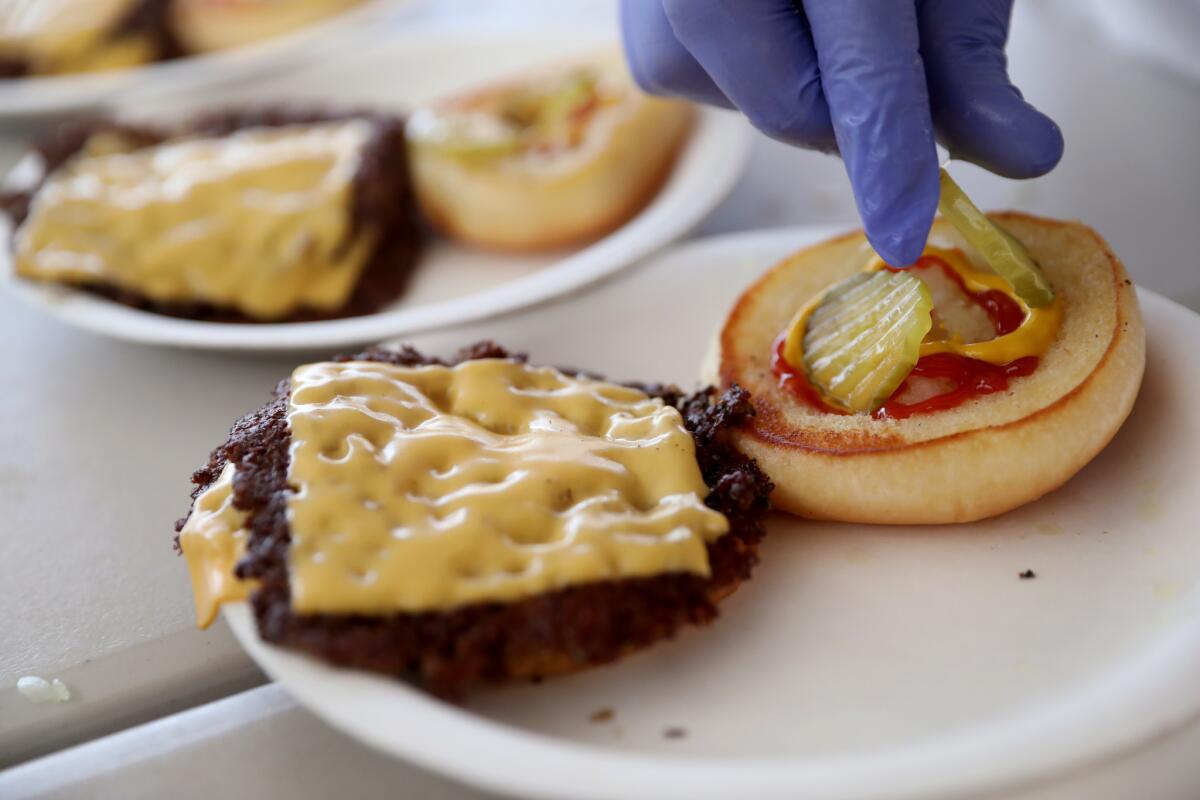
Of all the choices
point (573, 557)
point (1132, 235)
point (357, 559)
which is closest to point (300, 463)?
point (357, 559)

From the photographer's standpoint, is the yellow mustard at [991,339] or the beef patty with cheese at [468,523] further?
the yellow mustard at [991,339]

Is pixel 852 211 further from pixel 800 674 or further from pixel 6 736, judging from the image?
pixel 6 736

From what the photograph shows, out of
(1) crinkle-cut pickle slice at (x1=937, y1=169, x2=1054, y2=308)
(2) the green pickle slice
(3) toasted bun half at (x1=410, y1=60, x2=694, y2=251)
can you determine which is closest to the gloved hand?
(1) crinkle-cut pickle slice at (x1=937, y1=169, x2=1054, y2=308)

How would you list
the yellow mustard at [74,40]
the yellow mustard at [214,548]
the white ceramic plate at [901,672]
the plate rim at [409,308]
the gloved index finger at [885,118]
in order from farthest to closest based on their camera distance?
the yellow mustard at [74,40] → the plate rim at [409,308] → the gloved index finger at [885,118] → the yellow mustard at [214,548] → the white ceramic plate at [901,672]

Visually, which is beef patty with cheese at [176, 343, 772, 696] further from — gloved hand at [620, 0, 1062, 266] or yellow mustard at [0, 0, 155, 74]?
yellow mustard at [0, 0, 155, 74]

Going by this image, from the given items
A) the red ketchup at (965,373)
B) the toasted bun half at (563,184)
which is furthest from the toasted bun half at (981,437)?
the toasted bun half at (563,184)

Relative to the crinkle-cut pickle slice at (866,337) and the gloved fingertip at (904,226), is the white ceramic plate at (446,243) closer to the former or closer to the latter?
the crinkle-cut pickle slice at (866,337)

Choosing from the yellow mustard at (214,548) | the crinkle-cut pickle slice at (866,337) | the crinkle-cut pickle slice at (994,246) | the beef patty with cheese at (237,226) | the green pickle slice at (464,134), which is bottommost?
the beef patty with cheese at (237,226)
